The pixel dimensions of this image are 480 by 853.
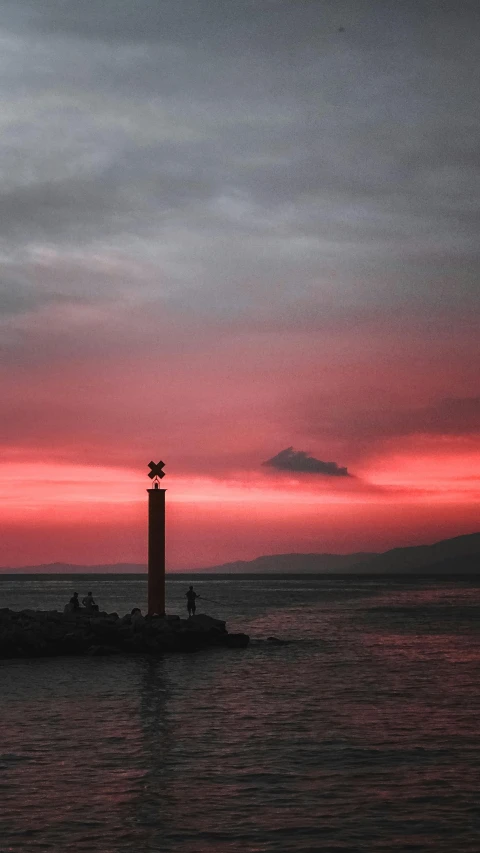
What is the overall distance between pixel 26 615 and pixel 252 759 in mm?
23831

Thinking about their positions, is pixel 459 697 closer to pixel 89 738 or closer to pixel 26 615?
pixel 89 738

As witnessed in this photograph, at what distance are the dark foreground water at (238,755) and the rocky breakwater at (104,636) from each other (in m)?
1.67

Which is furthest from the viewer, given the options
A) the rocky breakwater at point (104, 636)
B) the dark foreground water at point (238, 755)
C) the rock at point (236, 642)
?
the rock at point (236, 642)

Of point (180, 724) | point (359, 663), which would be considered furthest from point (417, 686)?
point (180, 724)

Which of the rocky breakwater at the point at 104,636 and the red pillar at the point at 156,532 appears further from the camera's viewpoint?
the red pillar at the point at 156,532

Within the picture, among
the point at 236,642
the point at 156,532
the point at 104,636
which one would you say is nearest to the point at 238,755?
the point at 104,636

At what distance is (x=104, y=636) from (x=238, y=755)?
19.5 m

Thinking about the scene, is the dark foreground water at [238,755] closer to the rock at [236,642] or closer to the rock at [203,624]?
the rock at [236,642]

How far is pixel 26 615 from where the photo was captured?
129ft

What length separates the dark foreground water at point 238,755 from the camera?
42.8 feet

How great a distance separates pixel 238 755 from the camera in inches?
700

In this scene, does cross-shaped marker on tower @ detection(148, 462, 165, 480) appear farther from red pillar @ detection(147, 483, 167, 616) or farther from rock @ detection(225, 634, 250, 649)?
rock @ detection(225, 634, 250, 649)

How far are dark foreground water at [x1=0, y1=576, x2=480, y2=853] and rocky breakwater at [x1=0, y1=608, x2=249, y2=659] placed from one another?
1666mm

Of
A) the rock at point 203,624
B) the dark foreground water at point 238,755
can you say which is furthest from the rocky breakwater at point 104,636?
the dark foreground water at point 238,755
